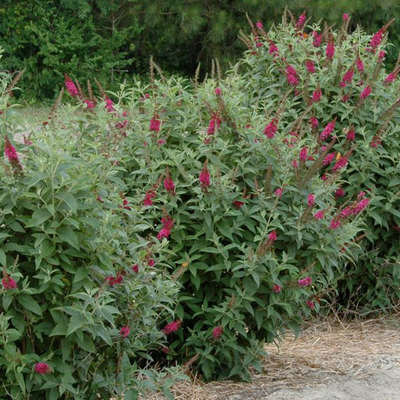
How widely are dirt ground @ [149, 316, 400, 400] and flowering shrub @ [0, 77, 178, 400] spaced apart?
3.36 ft

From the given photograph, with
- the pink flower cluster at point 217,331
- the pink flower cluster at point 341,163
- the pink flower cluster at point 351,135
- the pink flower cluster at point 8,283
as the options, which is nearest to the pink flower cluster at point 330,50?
the pink flower cluster at point 351,135

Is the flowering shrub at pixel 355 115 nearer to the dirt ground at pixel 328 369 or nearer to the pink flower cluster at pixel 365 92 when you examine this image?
the pink flower cluster at pixel 365 92

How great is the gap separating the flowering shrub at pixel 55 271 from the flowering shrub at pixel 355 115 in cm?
215

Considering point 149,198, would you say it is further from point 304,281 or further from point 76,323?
point 76,323

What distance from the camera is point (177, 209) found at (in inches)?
161

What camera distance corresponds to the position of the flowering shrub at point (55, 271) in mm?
3023

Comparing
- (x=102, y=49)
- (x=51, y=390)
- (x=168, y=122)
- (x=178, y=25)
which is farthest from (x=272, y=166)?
(x=102, y=49)

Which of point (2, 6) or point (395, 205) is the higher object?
point (395, 205)

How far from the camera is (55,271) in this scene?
3.06 m

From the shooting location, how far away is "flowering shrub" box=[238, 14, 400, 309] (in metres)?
5.23

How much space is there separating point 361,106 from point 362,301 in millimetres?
1343

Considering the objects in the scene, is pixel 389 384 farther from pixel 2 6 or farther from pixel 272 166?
pixel 2 6

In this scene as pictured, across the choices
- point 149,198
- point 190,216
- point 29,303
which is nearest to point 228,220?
point 190,216

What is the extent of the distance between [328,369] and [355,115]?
166cm
